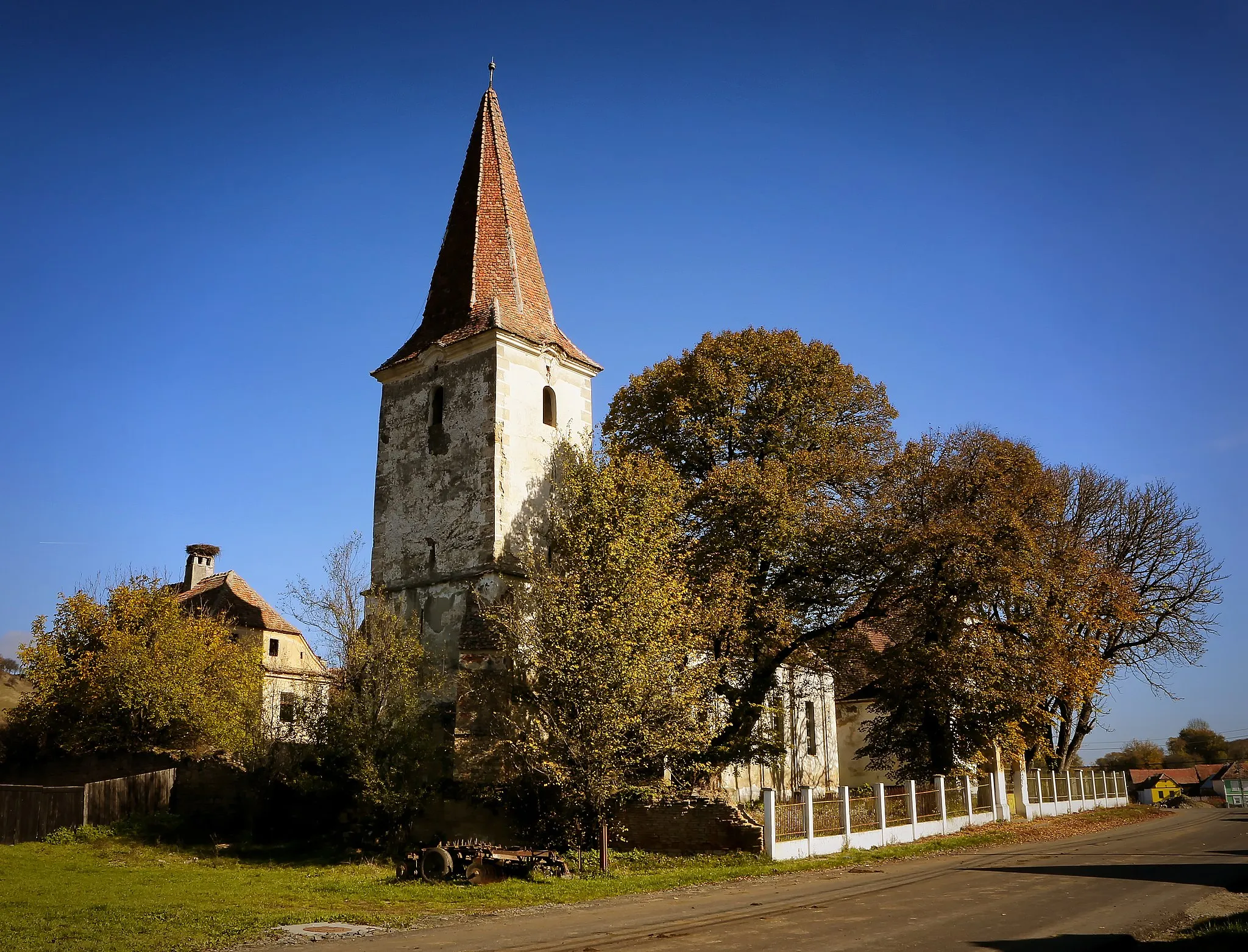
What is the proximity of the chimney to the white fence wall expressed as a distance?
38.4 metres

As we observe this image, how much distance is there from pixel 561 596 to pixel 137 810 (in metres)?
12.8

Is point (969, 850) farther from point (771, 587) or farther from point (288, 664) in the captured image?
point (288, 664)

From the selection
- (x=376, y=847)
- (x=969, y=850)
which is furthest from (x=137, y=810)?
(x=969, y=850)

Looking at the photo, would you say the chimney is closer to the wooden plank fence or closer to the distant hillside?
the distant hillside

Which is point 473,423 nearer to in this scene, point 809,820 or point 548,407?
point 548,407

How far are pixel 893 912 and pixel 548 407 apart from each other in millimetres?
17241

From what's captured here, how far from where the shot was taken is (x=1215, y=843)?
897 inches

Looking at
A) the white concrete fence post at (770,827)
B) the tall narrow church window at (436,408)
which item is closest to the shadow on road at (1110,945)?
the white concrete fence post at (770,827)

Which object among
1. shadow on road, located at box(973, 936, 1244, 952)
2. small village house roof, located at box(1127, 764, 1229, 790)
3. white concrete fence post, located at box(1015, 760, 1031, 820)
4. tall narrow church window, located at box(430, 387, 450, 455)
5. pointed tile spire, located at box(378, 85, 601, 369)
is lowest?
small village house roof, located at box(1127, 764, 1229, 790)

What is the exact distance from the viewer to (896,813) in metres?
22.9

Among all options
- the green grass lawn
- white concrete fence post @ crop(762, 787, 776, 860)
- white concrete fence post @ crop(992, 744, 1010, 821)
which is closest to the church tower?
the green grass lawn

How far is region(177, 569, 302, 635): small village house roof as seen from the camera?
144ft

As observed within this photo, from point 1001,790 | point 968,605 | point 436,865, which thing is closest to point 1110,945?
point 436,865

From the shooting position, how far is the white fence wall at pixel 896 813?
19.0 meters
